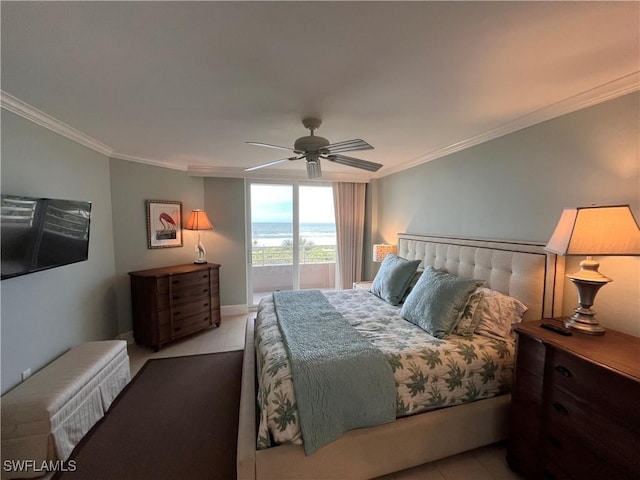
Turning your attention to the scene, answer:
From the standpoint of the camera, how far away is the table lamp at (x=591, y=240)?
141 cm

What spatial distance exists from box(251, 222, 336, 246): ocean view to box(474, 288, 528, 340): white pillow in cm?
292

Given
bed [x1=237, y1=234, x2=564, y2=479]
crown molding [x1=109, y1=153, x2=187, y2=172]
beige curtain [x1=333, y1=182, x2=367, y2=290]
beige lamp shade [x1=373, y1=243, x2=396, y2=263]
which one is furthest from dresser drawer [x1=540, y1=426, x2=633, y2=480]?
crown molding [x1=109, y1=153, x2=187, y2=172]

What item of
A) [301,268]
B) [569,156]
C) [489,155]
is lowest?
[301,268]

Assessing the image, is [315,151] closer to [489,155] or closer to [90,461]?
[489,155]

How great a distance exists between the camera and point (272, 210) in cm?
448

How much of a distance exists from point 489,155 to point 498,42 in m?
1.46

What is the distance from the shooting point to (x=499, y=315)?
79.6 inches

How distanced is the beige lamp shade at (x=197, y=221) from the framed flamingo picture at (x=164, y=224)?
0.20 metres

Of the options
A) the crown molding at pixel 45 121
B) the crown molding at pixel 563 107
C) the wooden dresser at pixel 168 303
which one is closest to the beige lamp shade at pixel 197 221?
the wooden dresser at pixel 168 303

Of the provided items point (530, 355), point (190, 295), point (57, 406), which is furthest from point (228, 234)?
point (530, 355)

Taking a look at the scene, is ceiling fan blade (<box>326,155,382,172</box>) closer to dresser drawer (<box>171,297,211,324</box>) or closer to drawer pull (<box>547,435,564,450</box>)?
drawer pull (<box>547,435,564,450</box>)

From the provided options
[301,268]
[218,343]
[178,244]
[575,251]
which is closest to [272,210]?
[301,268]

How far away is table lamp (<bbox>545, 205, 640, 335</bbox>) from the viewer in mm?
1413

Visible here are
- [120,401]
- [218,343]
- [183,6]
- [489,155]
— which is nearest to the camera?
[183,6]
